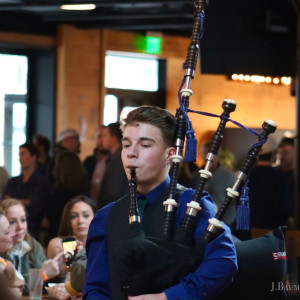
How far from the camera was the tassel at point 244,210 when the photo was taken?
2477mm

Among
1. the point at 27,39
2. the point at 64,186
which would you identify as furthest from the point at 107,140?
the point at 27,39

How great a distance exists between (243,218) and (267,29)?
406cm

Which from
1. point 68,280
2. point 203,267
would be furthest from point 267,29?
point 203,267

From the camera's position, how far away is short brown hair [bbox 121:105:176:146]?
246 cm

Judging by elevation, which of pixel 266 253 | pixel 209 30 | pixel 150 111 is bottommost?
pixel 266 253

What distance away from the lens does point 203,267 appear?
2.29 meters

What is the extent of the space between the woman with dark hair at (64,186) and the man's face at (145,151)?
4537mm

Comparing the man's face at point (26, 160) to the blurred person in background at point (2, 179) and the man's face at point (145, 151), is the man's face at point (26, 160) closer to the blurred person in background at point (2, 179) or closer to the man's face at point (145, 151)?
the blurred person in background at point (2, 179)

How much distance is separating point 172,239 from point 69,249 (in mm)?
1902

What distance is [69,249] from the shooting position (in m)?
4.19

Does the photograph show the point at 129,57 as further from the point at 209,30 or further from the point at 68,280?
the point at 68,280

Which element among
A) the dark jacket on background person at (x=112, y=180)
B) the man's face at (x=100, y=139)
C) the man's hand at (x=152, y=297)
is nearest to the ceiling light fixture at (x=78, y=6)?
the man's face at (x=100, y=139)

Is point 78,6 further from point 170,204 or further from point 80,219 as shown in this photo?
point 170,204

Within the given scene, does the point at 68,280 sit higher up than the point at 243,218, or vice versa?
the point at 243,218
